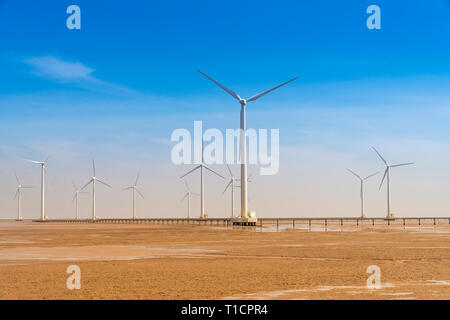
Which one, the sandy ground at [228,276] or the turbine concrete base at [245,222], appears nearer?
the sandy ground at [228,276]

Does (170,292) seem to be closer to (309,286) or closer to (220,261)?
(309,286)

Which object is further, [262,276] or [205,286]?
[262,276]

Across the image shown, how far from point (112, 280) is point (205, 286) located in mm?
3776

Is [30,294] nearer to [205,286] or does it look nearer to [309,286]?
[205,286]

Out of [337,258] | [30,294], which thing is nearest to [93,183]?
[337,258]

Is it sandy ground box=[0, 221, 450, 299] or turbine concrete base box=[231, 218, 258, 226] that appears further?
turbine concrete base box=[231, 218, 258, 226]

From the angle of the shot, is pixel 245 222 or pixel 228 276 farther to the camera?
pixel 245 222

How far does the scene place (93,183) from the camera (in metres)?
173

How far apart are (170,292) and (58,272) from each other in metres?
7.63

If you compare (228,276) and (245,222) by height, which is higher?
(228,276)
